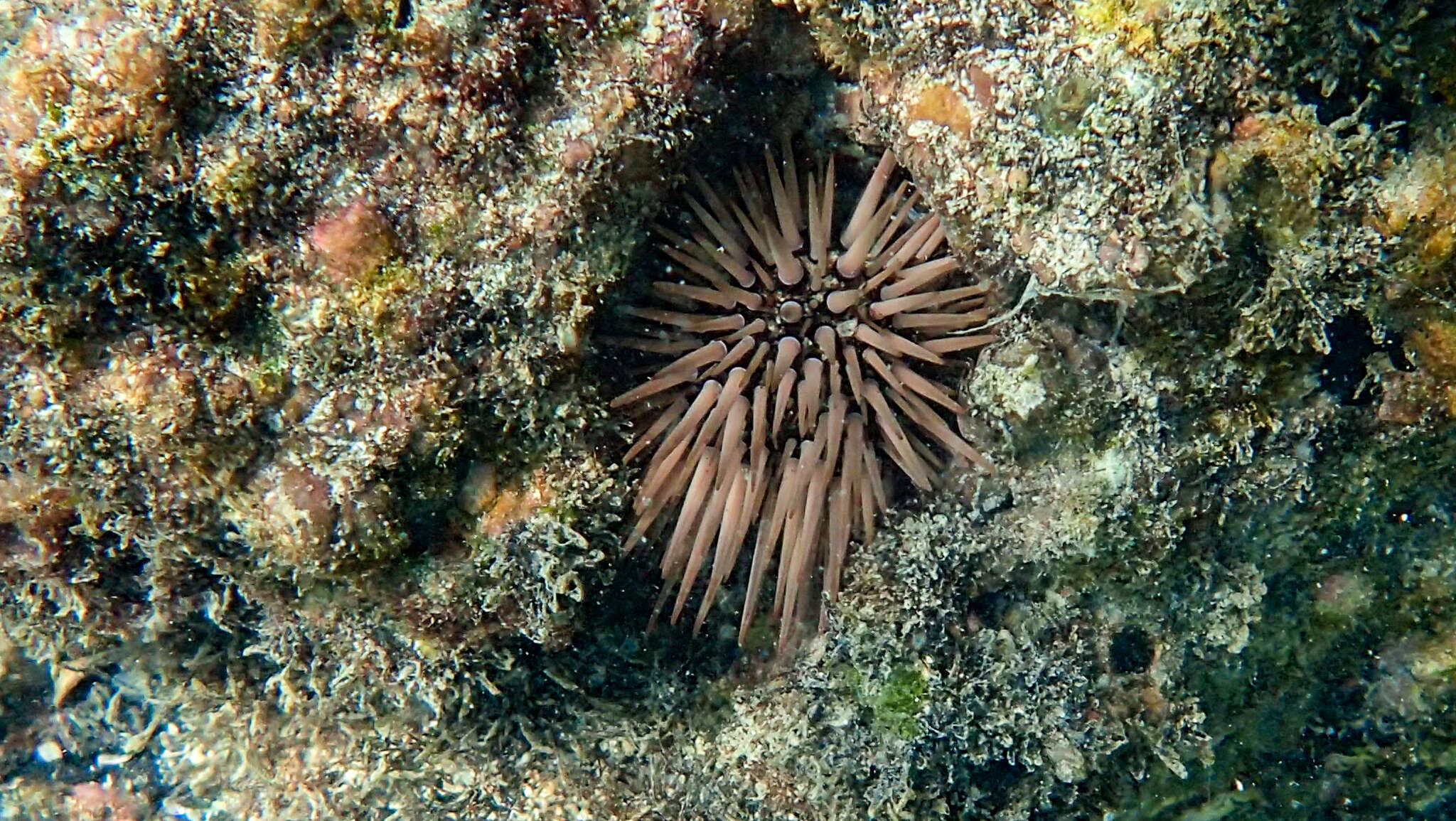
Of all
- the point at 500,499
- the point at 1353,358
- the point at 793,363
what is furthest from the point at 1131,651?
the point at 500,499

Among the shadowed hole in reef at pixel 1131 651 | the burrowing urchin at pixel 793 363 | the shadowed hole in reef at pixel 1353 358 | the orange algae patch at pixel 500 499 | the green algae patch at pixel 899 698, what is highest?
the shadowed hole in reef at pixel 1353 358

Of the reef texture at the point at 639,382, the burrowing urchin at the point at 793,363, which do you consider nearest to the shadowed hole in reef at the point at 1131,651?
the reef texture at the point at 639,382

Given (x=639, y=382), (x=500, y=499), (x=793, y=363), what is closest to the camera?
(x=500, y=499)

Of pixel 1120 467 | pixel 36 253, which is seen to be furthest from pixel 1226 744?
pixel 36 253

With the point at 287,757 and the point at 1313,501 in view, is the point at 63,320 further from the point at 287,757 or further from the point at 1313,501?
the point at 1313,501

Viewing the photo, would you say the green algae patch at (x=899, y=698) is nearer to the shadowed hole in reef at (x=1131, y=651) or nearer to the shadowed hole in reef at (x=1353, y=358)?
the shadowed hole in reef at (x=1131, y=651)

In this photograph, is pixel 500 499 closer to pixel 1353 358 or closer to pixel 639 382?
pixel 639 382
